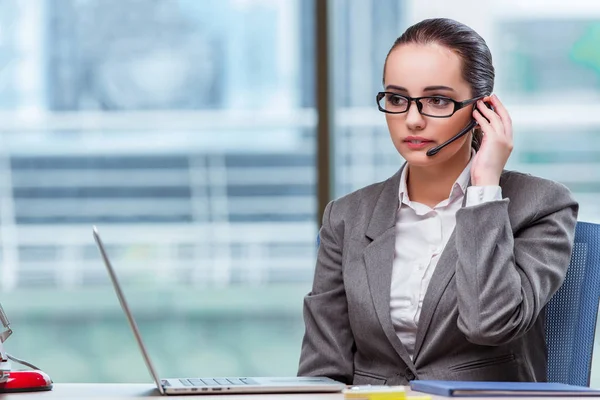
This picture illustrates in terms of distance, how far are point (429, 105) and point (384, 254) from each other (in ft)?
1.02

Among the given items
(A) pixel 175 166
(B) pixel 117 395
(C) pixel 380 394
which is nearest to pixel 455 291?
(C) pixel 380 394

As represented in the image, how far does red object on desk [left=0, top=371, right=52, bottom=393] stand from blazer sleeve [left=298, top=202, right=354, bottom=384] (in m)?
0.54

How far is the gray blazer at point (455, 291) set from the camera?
5.77 feet

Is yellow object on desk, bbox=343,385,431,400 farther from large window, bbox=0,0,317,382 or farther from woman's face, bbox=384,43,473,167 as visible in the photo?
large window, bbox=0,0,317,382

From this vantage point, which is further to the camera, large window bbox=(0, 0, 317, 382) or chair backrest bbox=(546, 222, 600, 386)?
large window bbox=(0, 0, 317, 382)

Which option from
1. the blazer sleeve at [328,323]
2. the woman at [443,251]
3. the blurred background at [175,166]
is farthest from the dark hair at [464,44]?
the blurred background at [175,166]

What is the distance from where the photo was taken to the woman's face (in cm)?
189

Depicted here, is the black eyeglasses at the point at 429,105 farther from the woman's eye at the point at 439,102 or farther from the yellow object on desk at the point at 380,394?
the yellow object on desk at the point at 380,394

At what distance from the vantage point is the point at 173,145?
3.90m

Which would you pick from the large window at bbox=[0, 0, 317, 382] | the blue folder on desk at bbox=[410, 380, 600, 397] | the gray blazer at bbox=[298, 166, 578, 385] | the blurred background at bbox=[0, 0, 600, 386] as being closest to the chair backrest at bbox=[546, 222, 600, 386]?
the gray blazer at bbox=[298, 166, 578, 385]

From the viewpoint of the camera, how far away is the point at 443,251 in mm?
1890

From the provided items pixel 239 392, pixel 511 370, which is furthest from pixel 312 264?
pixel 239 392

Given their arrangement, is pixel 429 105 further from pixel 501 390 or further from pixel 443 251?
pixel 501 390

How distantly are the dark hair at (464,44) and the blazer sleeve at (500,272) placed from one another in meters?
0.29
